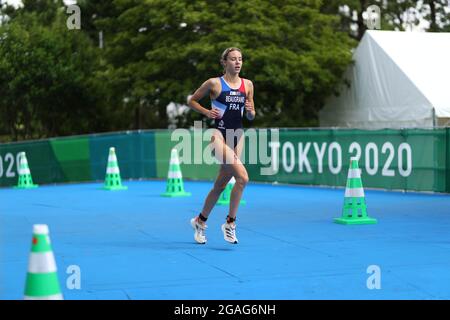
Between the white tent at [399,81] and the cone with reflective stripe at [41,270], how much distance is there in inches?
828

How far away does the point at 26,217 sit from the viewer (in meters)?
12.5

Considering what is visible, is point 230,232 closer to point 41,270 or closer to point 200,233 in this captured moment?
point 200,233

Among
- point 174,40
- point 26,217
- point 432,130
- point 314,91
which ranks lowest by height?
point 26,217

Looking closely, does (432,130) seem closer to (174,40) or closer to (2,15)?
(174,40)

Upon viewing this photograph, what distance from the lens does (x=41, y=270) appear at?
4.33 meters

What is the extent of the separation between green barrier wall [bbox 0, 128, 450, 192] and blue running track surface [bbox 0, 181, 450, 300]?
71.4 inches

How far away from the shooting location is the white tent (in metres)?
24.5

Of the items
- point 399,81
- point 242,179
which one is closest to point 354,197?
point 242,179

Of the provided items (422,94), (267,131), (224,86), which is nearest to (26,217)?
(224,86)

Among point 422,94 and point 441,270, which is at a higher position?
point 422,94

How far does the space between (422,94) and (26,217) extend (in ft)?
52.2

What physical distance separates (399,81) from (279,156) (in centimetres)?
780

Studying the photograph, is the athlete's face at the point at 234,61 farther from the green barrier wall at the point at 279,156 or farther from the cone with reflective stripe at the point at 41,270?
the green barrier wall at the point at 279,156

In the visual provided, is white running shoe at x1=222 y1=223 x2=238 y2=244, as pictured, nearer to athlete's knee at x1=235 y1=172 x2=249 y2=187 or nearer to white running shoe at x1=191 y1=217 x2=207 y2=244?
white running shoe at x1=191 y1=217 x2=207 y2=244
